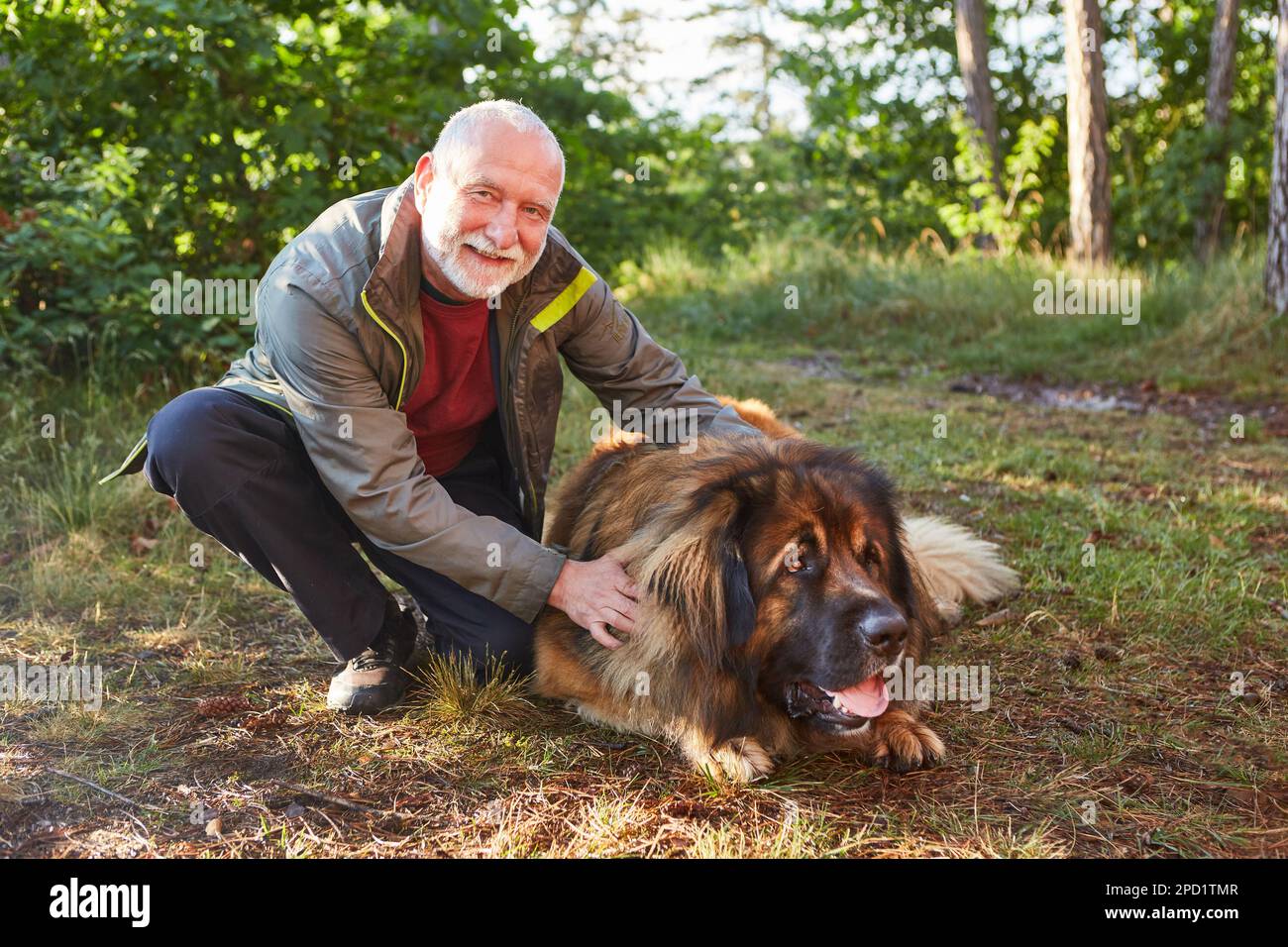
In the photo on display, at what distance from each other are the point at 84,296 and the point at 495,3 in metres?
3.57

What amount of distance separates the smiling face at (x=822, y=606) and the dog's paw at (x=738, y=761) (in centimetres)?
14

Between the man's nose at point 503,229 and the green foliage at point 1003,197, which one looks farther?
the green foliage at point 1003,197

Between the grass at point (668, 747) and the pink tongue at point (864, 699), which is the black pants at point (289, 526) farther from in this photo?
the pink tongue at point (864, 699)

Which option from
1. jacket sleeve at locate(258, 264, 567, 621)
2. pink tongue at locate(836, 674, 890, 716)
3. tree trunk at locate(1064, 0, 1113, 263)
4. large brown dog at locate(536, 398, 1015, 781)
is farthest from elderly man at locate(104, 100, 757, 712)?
tree trunk at locate(1064, 0, 1113, 263)

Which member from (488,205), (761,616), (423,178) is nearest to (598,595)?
(761,616)

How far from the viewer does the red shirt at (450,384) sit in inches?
131

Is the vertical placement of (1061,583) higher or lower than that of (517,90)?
lower

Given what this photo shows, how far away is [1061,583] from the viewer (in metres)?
4.12

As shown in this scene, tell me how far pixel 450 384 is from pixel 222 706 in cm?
120

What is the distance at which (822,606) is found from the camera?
104 inches

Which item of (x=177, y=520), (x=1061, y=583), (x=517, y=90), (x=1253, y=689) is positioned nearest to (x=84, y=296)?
(x=177, y=520)

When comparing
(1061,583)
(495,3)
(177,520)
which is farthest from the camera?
(495,3)

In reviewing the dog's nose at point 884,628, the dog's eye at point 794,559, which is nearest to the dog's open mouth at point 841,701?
the dog's nose at point 884,628
